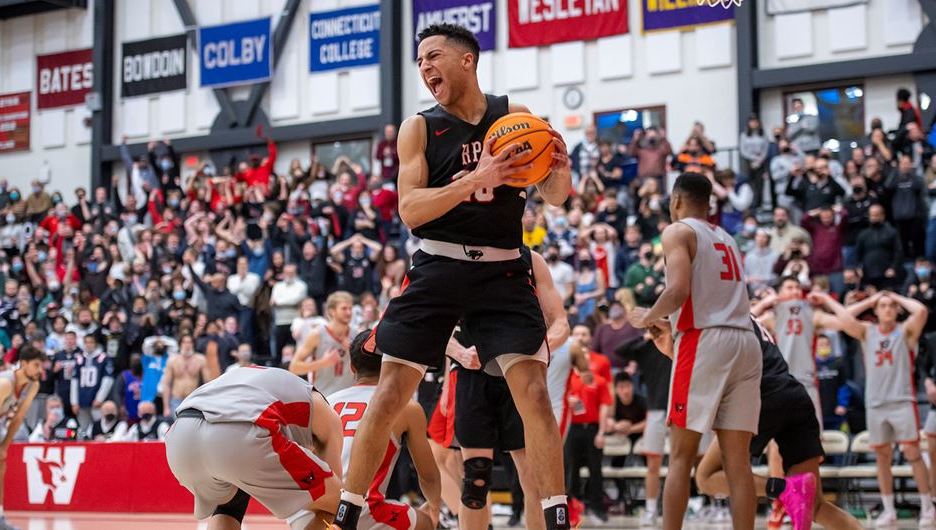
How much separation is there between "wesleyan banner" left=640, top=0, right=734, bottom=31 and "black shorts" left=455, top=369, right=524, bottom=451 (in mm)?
14904

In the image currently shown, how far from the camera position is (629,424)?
13.9 m

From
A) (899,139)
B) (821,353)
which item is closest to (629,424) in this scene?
(821,353)

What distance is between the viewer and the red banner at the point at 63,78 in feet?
93.2

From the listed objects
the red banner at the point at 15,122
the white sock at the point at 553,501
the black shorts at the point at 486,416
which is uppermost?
the red banner at the point at 15,122

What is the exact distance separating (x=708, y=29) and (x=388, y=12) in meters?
6.35

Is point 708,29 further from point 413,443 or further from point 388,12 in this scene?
point 413,443

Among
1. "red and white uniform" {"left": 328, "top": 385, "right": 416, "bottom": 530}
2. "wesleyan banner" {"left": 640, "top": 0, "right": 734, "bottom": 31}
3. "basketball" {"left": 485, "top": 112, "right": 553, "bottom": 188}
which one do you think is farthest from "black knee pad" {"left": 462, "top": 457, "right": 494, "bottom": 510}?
"wesleyan banner" {"left": 640, "top": 0, "right": 734, "bottom": 31}

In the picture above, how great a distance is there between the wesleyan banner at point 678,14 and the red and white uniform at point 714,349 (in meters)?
14.7

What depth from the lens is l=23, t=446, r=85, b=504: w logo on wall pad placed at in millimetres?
14016

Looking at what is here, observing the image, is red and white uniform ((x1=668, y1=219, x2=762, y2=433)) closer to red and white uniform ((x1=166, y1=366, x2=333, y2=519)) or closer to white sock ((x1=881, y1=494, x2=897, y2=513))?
red and white uniform ((x1=166, y1=366, x2=333, y2=519))

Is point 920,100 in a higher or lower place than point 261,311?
higher

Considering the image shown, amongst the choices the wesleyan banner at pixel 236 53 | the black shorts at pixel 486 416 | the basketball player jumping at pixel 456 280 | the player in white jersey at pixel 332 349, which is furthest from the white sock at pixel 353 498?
the wesleyan banner at pixel 236 53

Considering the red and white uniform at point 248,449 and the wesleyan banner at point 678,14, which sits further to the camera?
the wesleyan banner at point 678,14

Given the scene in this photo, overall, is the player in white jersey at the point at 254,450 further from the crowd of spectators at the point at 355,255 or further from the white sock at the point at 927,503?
the crowd of spectators at the point at 355,255
